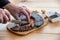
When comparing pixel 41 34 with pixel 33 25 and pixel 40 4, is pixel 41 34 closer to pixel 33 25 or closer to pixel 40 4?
pixel 33 25

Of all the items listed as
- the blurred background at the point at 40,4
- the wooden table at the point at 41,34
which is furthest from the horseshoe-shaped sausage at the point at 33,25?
the blurred background at the point at 40,4

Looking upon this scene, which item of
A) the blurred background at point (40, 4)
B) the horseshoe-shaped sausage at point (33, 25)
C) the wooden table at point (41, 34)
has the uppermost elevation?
the blurred background at point (40, 4)

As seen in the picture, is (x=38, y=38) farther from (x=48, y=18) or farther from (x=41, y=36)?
(x=48, y=18)

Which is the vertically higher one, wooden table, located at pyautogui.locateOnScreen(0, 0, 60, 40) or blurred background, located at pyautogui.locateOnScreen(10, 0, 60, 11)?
blurred background, located at pyautogui.locateOnScreen(10, 0, 60, 11)

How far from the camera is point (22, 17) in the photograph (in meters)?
0.66

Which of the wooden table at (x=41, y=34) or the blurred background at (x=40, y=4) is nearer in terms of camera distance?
the wooden table at (x=41, y=34)

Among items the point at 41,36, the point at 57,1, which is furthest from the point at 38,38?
the point at 57,1

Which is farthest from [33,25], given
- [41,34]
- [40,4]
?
[40,4]

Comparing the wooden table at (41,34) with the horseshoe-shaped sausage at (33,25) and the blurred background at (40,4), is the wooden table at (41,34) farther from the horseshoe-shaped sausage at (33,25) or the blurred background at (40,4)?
the blurred background at (40,4)

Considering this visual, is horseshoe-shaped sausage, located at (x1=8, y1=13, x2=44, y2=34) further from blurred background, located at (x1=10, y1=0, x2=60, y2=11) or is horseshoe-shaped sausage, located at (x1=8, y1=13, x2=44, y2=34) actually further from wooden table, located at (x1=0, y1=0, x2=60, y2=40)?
blurred background, located at (x1=10, y1=0, x2=60, y2=11)

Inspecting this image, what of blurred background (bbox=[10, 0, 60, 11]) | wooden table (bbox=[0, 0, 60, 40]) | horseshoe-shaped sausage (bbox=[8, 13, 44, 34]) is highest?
blurred background (bbox=[10, 0, 60, 11])

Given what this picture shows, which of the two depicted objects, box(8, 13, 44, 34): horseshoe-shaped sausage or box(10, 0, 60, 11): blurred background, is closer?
box(8, 13, 44, 34): horseshoe-shaped sausage

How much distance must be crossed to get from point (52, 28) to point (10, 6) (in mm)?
190

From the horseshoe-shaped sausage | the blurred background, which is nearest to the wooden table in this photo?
the horseshoe-shaped sausage
